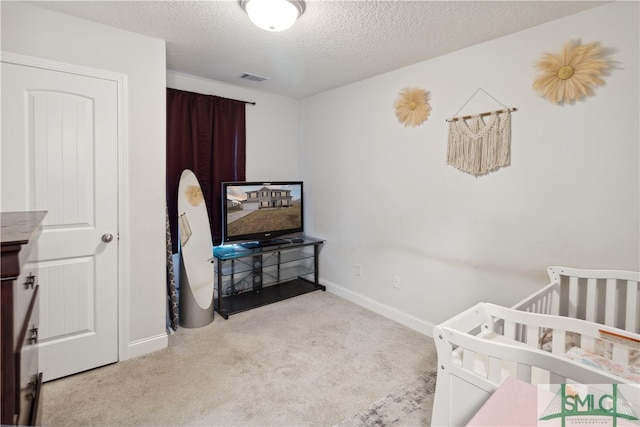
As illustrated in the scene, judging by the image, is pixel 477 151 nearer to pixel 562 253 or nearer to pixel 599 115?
pixel 599 115

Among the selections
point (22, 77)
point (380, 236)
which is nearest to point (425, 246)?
point (380, 236)

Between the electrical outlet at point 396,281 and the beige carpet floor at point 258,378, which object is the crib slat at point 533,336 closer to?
the beige carpet floor at point 258,378

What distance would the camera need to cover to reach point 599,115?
6.43 feet

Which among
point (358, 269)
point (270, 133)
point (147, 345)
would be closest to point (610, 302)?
point (358, 269)

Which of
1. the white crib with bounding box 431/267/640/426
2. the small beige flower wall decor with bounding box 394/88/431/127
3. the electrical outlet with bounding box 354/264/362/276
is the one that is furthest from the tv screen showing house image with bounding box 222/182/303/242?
the white crib with bounding box 431/267/640/426

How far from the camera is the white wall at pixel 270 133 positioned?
3801 millimetres

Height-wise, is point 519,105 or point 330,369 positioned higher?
point 519,105

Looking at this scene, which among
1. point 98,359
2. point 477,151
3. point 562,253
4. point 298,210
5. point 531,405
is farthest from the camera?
point 298,210

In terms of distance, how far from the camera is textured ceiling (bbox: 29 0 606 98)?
6.46ft

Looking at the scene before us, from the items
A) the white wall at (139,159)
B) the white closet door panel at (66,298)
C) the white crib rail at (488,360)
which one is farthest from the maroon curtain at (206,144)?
the white crib rail at (488,360)

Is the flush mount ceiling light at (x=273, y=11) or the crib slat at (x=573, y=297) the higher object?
the flush mount ceiling light at (x=273, y=11)

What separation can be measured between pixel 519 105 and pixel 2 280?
2.70m

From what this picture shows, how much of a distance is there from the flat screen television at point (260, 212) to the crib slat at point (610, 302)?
2.76 m

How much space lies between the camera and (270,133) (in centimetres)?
399
